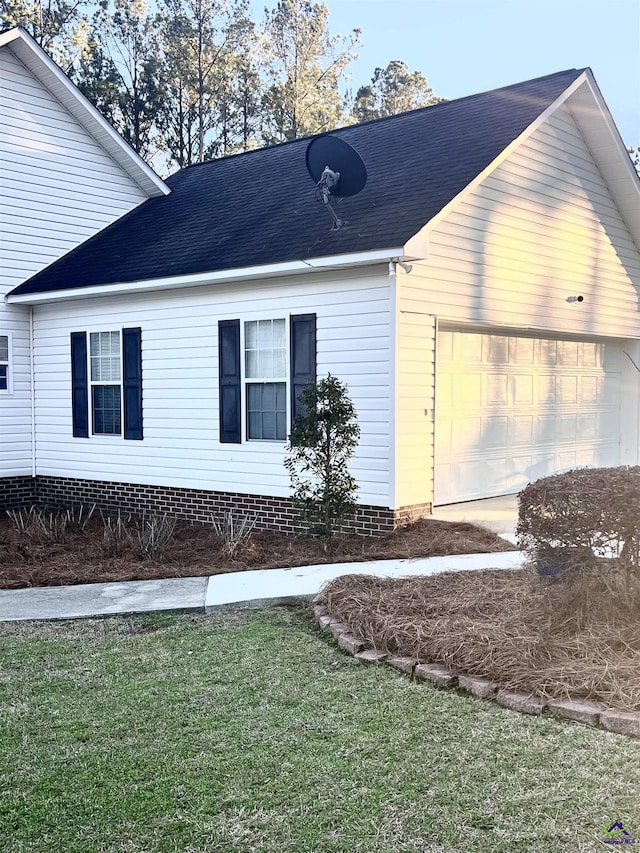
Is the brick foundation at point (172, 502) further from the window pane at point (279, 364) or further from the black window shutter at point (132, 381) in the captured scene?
the window pane at point (279, 364)

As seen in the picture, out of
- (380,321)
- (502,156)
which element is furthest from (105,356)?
(502,156)

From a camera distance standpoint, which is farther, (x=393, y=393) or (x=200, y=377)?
(x=200, y=377)

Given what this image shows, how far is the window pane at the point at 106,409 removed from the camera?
40.5 ft

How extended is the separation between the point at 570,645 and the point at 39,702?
117 inches

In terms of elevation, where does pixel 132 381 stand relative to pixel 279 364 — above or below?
below

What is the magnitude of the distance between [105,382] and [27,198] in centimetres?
324

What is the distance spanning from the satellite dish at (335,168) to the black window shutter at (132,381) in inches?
129

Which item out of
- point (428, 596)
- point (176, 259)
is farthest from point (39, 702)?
point (176, 259)

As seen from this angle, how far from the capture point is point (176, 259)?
11.4 meters

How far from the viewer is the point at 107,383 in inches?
486

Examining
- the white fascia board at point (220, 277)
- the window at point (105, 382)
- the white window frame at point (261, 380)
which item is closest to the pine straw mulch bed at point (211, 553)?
the white window frame at point (261, 380)

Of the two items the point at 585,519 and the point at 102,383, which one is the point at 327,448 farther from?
the point at 102,383

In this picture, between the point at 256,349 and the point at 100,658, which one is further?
the point at 256,349

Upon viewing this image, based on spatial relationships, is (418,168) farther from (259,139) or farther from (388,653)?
(259,139)
